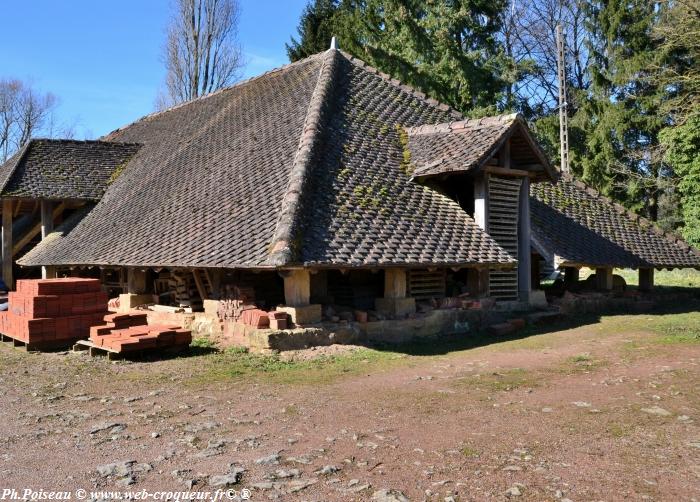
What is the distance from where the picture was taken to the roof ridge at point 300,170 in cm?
909

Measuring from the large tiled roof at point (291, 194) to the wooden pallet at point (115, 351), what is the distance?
4.74ft

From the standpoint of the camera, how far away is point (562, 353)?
936 cm

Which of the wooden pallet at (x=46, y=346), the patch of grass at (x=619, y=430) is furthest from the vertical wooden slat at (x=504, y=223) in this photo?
the wooden pallet at (x=46, y=346)

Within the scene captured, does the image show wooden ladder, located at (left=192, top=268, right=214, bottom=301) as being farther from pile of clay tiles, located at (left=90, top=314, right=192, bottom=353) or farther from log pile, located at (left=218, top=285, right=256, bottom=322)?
pile of clay tiles, located at (left=90, top=314, right=192, bottom=353)

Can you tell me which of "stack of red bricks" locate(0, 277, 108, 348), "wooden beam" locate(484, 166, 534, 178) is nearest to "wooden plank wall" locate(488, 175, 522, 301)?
"wooden beam" locate(484, 166, 534, 178)

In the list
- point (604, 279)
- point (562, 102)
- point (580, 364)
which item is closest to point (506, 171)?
point (604, 279)

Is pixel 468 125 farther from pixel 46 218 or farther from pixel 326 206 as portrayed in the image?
pixel 46 218

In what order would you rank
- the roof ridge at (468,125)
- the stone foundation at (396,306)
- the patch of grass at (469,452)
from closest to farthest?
1. the patch of grass at (469,452)
2. the stone foundation at (396,306)
3. the roof ridge at (468,125)

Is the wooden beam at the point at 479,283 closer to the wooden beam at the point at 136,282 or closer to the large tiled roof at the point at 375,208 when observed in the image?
the large tiled roof at the point at 375,208

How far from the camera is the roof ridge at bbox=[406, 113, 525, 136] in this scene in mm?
12672

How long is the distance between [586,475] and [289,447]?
241cm

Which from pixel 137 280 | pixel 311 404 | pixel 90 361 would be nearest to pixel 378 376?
pixel 311 404

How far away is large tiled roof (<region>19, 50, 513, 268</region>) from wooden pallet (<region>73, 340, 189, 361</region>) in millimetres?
1445

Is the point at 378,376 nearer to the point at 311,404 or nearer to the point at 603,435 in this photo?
the point at 311,404
